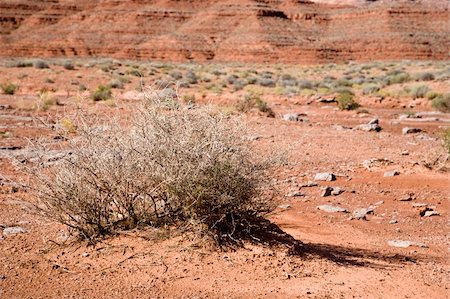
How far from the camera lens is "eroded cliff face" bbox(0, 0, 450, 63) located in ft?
189

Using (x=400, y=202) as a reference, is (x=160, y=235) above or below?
above

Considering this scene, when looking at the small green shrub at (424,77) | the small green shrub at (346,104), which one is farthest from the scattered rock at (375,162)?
the small green shrub at (424,77)

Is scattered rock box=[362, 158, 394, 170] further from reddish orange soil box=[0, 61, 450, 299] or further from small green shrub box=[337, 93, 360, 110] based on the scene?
small green shrub box=[337, 93, 360, 110]

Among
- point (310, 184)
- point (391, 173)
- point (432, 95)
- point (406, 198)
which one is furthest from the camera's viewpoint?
point (432, 95)

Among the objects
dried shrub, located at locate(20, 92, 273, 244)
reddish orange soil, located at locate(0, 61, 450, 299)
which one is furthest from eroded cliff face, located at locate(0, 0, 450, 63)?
dried shrub, located at locate(20, 92, 273, 244)

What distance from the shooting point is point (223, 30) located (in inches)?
2488

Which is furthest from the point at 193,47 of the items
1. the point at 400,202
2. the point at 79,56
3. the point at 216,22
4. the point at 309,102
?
the point at 400,202

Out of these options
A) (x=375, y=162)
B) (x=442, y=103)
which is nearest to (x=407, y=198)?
(x=375, y=162)

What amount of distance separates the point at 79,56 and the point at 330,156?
52.6 metres

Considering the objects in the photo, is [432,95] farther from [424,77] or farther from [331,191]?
[331,191]

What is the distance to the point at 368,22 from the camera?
6319cm

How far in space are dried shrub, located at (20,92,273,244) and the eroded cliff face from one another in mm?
52196

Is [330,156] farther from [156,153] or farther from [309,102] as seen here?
[309,102]

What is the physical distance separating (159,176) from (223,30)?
6032 cm
